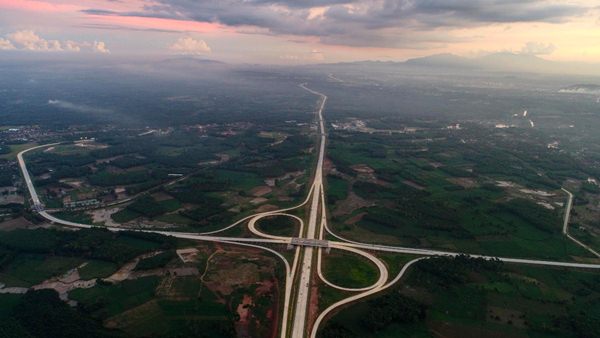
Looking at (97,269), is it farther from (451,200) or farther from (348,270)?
(451,200)

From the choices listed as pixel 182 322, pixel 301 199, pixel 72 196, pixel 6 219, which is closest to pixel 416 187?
pixel 301 199

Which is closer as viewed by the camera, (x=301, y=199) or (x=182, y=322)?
(x=182, y=322)

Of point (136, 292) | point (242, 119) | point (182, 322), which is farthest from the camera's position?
point (242, 119)

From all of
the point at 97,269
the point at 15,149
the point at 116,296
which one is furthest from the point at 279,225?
the point at 15,149

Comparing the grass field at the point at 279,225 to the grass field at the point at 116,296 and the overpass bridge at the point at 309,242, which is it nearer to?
the overpass bridge at the point at 309,242

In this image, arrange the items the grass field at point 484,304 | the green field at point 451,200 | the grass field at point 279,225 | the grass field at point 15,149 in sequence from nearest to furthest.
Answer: the grass field at point 484,304, the green field at point 451,200, the grass field at point 279,225, the grass field at point 15,149

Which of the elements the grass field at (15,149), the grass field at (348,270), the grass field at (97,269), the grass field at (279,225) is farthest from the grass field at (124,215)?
the grass field at (15,149)

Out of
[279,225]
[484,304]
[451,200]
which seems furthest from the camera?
[451,200]

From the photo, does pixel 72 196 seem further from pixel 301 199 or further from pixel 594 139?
pixel 594 139

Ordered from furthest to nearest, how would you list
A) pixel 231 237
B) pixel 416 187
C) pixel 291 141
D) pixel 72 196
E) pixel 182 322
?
pixel 291 141 → pixel 416 187 → pixel 72 196 → pixel 231 237 → pixel 182 322

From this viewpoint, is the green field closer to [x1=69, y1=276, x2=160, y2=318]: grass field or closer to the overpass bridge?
the overpass bridge

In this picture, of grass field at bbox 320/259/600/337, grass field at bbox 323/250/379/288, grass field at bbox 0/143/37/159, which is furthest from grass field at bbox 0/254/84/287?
grass field at bbox 0/143/37/159
